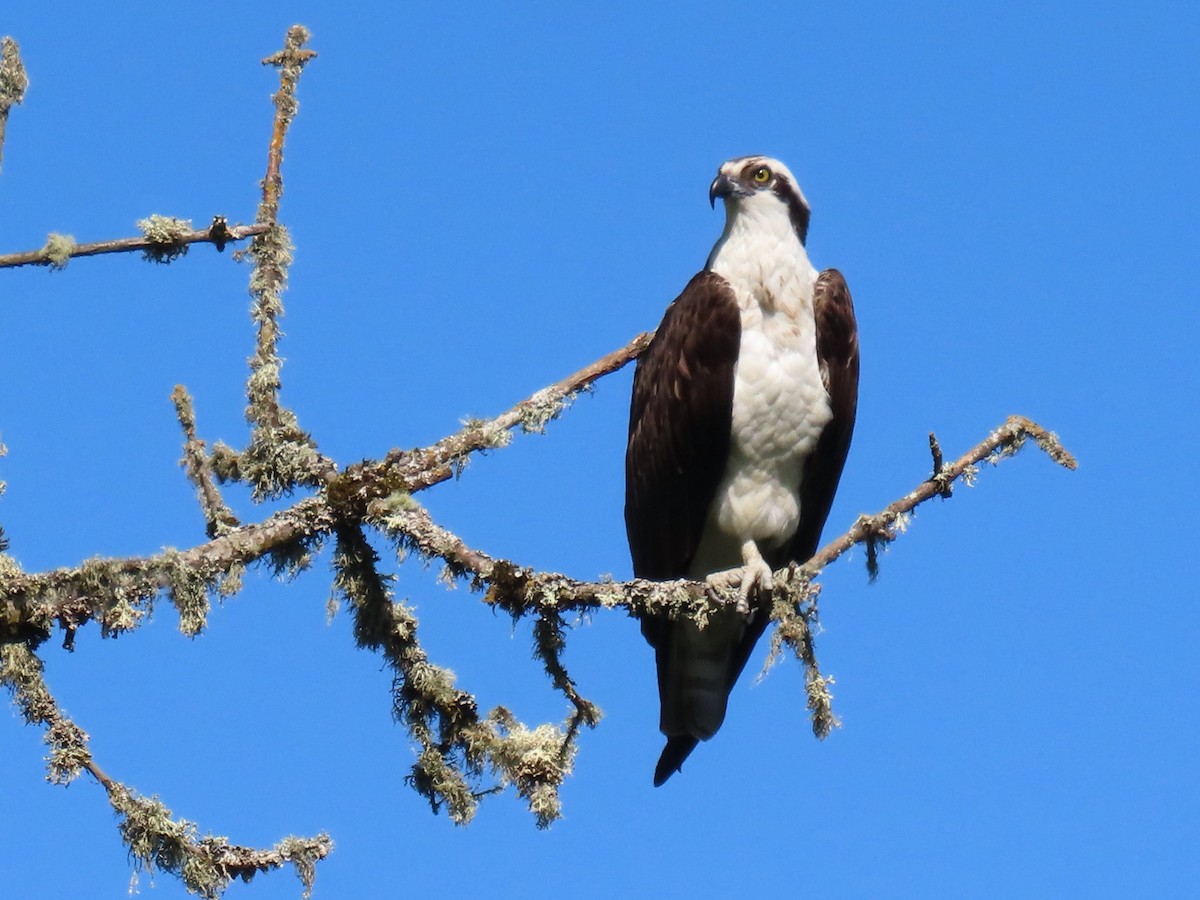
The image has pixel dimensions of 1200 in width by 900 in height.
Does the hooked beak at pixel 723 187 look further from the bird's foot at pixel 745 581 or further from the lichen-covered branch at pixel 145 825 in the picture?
the lichen-covered branch at pixel 145 825

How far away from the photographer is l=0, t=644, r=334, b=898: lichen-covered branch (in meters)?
3.67

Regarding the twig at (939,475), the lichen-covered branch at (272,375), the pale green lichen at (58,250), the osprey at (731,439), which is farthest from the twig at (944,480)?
the pale green lichen at (58,250)

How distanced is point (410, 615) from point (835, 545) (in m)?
1.30

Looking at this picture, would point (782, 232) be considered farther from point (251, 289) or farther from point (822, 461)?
point (251, 289)

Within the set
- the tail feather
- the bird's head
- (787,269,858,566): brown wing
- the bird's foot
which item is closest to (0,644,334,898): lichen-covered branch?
the bird's foot

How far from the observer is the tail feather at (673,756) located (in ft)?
19.3

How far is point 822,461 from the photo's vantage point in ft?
19.1

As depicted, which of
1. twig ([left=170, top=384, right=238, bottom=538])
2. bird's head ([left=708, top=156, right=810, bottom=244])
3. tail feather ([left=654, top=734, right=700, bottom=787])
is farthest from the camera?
bird's head ([left=708, top=156, right=810, bottom=244])

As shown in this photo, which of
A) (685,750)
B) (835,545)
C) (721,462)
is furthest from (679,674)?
(835,545)

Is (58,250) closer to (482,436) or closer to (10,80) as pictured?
(10,80)

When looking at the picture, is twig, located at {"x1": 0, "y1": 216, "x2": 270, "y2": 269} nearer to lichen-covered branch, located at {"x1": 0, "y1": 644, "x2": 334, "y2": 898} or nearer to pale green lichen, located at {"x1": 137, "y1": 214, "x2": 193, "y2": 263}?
pale green lichen, located at {"x1": 137, "y1": 214, "x2": 193, "y2": 263}

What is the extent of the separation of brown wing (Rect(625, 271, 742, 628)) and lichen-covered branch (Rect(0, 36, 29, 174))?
8.42 feet

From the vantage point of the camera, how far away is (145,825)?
146 inches

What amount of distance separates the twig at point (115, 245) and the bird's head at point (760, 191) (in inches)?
88.0
